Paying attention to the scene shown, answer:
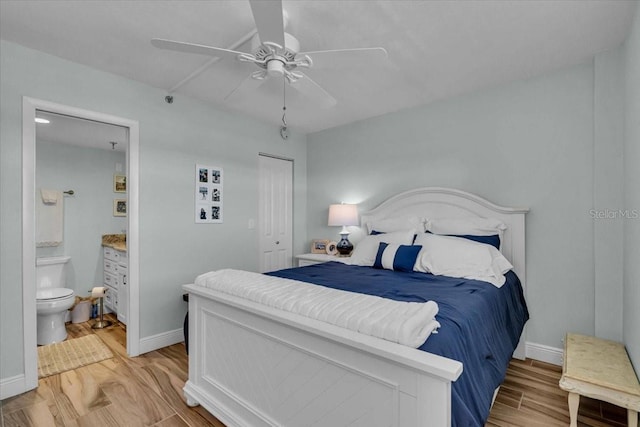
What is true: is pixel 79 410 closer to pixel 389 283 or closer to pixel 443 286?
pixel 389 283

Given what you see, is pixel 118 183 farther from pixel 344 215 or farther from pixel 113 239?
pixel 344 215

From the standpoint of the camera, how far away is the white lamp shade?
3803mm

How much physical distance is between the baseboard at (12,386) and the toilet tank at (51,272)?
1869mm

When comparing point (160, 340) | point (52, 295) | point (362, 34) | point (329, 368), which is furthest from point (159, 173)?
point (329, 368)

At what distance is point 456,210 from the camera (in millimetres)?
3092

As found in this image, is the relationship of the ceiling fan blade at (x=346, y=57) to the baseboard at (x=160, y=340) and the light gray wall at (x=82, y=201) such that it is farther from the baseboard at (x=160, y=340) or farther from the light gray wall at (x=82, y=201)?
the light gray wall at (x=82, y=201)

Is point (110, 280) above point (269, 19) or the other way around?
the other way around

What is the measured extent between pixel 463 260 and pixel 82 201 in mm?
4890

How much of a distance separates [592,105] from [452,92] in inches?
43.7

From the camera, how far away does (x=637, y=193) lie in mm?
1773

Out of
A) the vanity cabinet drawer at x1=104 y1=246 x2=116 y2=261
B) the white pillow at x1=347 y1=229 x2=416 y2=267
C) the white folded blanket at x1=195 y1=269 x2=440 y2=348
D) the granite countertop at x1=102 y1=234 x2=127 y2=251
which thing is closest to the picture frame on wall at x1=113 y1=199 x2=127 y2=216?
the granite countertop at x1=102 y1=234 x2=127 y2=251

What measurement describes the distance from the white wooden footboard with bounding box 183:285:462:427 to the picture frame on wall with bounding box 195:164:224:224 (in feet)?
4.74

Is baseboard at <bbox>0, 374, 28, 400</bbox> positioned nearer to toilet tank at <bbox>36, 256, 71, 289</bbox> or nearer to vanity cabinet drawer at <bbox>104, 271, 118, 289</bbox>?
vanity cabinet drawer at <bbox>104, 271, 118, 289</bbox>

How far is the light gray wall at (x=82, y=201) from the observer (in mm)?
4098
